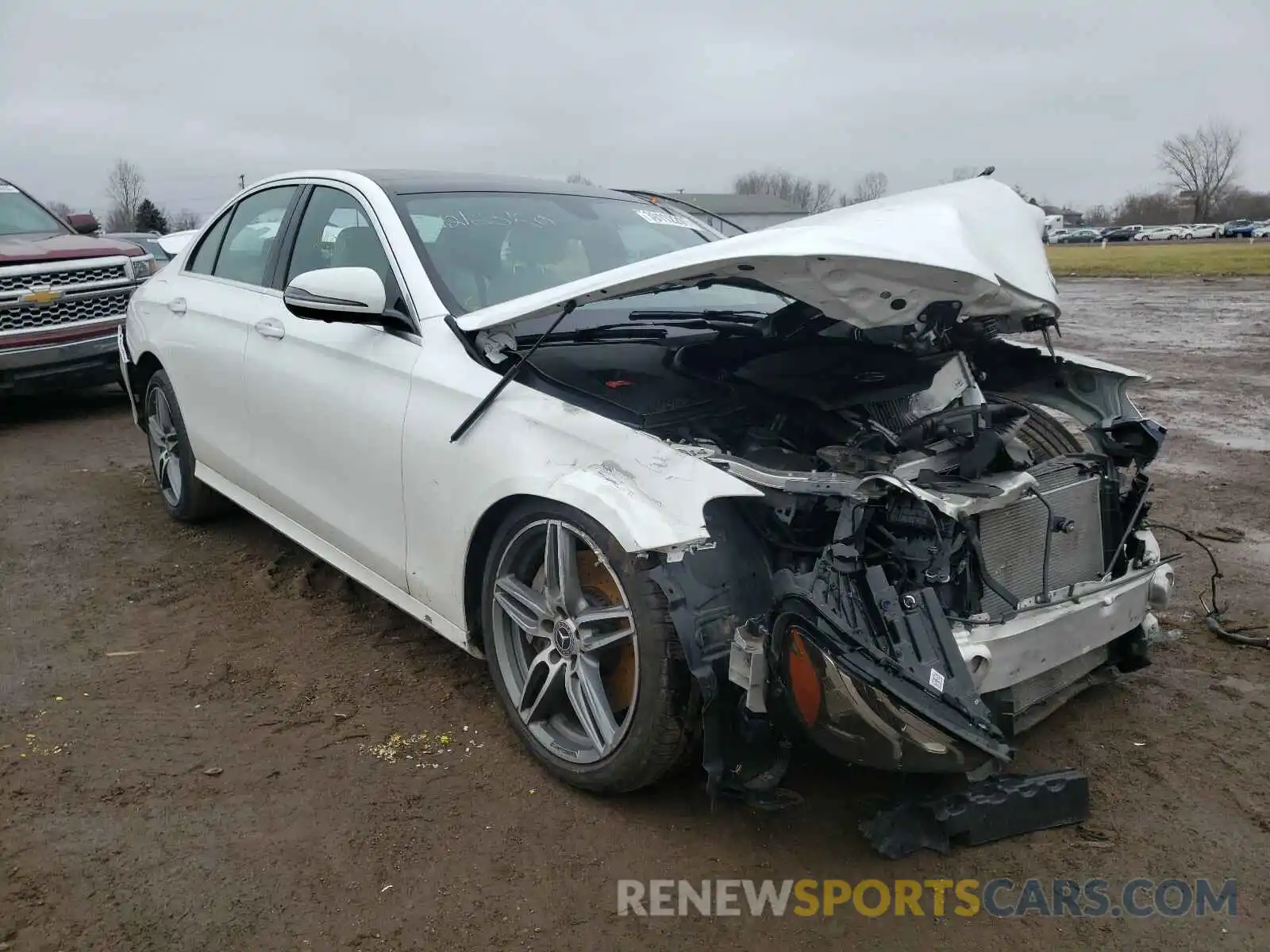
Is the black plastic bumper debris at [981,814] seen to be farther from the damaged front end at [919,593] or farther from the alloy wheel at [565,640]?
the alloy wheel at [565,640]

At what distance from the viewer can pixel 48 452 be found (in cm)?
705

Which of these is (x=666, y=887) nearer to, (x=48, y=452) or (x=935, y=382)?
(x=935, y=382)

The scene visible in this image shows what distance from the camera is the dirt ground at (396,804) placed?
231 cm

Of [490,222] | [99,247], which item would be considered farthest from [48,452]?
[490,222]

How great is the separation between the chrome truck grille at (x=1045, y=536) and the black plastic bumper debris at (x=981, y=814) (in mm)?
487

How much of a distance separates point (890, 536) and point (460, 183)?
2.42m

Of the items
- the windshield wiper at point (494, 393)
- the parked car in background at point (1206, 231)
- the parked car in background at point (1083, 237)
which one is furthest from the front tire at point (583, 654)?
the parked car in background at point (1206, 231)

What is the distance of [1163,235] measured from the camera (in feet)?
225

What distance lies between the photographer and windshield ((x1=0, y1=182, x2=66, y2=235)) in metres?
8.72

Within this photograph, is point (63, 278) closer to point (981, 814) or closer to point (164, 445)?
point (164, 445)

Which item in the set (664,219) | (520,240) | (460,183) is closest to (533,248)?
(520,240)

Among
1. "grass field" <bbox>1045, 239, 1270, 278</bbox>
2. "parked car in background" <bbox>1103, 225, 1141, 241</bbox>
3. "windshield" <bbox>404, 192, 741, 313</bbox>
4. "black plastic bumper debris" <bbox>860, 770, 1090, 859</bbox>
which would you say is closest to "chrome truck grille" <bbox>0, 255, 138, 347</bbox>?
"windshield" <bbox>404, 192, 741, 313</bbox>

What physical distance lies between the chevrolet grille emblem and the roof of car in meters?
5.27

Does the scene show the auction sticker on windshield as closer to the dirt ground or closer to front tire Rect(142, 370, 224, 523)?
the dirt ground
